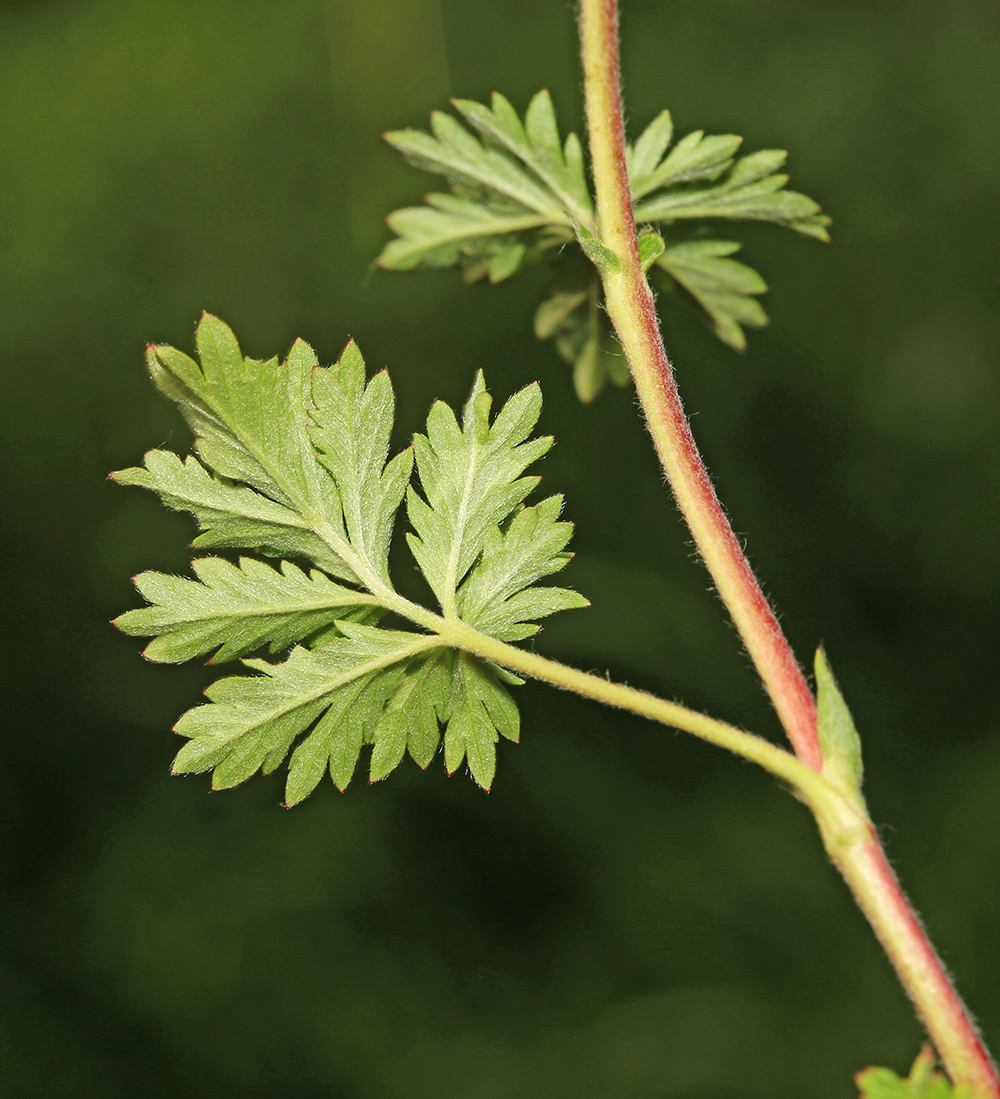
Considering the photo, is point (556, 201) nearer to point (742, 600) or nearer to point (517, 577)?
point (517, 577)

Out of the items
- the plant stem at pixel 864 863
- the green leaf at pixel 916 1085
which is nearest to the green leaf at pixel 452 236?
the plant stem at pixel 864 863

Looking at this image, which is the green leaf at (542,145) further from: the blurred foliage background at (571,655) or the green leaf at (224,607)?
the blurred foliage background at (571,655)

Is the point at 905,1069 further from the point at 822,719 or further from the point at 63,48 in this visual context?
the point at 63,48

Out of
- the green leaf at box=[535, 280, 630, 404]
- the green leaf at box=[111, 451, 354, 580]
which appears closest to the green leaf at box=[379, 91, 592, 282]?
the green leaf at box=[535, 280, 630, 404]

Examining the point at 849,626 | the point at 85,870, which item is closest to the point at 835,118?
the point at 849,626

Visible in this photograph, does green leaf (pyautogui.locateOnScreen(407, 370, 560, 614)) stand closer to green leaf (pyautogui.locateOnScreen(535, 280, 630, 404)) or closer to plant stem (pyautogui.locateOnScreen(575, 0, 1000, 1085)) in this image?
plant stem (pyautogui.locateOnScreen(575, 0, 1000, 1085))

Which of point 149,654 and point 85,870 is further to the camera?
point 85,870
